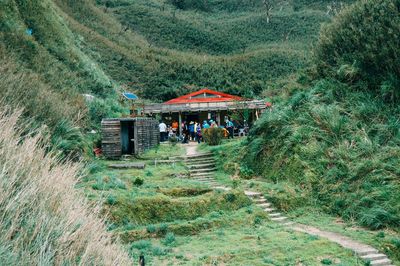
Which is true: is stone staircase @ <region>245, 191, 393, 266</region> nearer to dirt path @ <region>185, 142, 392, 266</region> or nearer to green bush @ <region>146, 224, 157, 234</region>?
dirt path @ <region>185, 142, 392, 266</region>

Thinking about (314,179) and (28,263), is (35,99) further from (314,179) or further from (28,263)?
(28,263)

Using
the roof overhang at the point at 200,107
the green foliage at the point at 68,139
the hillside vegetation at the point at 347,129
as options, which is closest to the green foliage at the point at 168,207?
the hillside vegetation at the point at 347,129

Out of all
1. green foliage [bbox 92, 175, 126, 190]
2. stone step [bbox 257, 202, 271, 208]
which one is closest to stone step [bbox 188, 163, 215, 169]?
Answer: green foliage [bbox 92, 175, 126, 190]

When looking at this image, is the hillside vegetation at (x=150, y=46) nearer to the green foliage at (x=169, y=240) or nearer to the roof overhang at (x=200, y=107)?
the roof overhang at (x=200, y=107)

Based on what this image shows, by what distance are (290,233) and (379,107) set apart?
7881mm

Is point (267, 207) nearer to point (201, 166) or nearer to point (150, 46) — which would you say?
point (201, 166)

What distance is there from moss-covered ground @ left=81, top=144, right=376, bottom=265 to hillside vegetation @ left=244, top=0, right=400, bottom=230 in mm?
2441

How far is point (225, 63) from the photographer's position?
62.7 metres

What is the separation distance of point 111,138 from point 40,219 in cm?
1725

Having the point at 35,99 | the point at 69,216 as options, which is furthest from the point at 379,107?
the point at 69,216

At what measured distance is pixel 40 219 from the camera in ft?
15.1

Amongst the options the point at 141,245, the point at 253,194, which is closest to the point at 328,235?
the point at 253,194

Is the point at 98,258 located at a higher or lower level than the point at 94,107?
lower

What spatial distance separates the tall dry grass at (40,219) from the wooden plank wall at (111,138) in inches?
632
